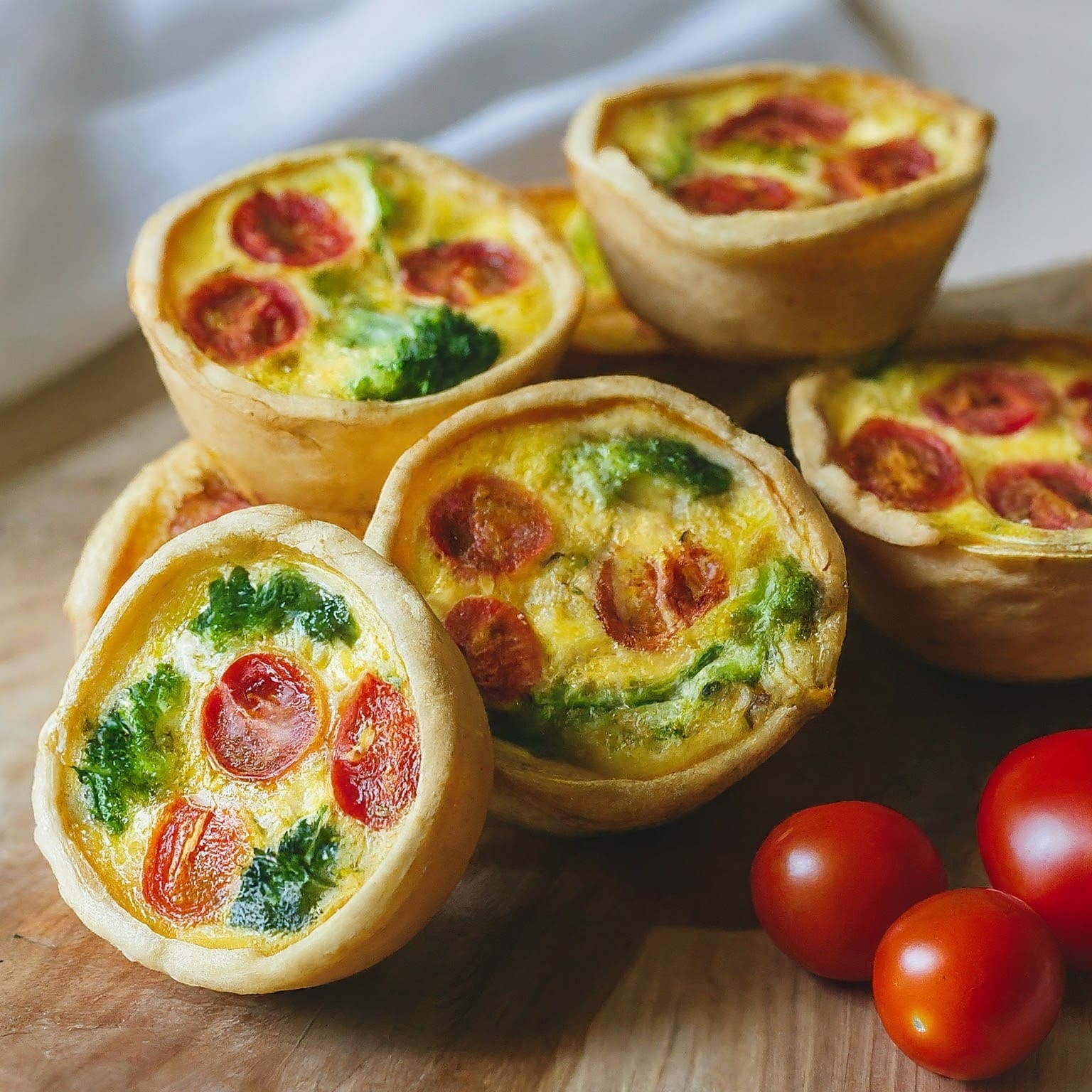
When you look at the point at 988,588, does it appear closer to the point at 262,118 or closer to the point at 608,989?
the point at 608,989

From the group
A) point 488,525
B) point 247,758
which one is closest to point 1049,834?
point 488,525

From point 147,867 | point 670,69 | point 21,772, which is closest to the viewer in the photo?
point 147,867

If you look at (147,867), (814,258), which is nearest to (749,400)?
(814,258)

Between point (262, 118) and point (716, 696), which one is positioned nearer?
point (716, 696)

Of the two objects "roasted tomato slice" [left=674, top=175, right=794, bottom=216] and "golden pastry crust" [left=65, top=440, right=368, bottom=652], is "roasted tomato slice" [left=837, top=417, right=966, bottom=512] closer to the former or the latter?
"roasted tomato slice" [left=674, top=175, right=794, bottom=216]

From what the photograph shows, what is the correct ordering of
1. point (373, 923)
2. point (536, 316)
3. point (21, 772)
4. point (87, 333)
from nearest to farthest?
point (373, 923) < point (21, 772) < point (536, 316) < point (87, 333)

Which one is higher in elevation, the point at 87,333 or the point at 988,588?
the point at 988,588

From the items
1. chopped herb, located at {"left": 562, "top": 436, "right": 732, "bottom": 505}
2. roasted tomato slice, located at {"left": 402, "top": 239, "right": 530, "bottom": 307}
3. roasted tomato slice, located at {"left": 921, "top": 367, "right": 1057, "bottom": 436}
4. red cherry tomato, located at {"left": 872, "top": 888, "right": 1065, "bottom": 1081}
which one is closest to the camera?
red cherry tomato, located at {"left": 872, "top": 888, "right": 1065, "bottom": 1081}

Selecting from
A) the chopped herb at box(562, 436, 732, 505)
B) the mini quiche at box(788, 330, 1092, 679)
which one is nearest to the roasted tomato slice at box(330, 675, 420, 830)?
the chopped herb at box(562, 436, 732, 505)
